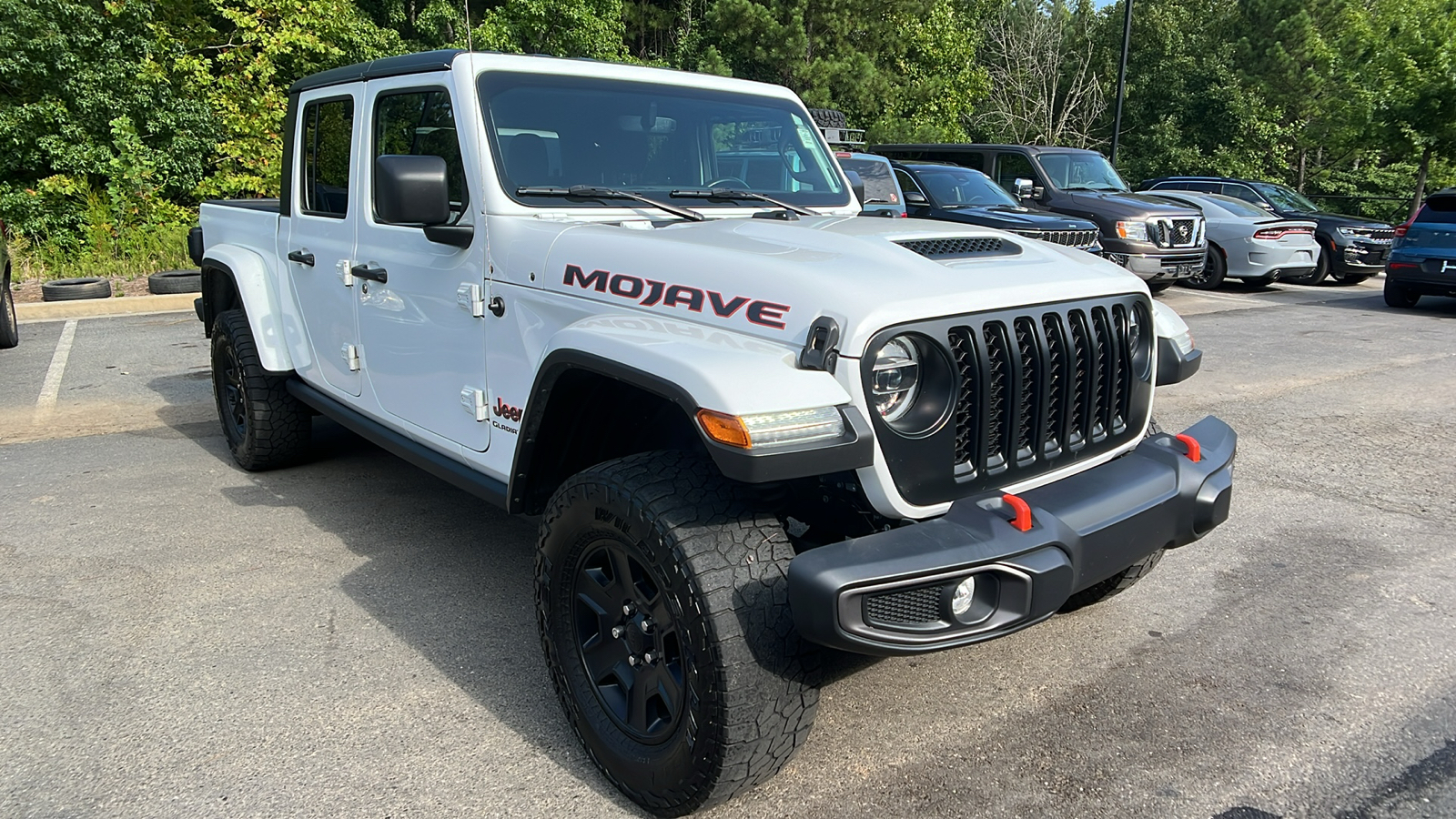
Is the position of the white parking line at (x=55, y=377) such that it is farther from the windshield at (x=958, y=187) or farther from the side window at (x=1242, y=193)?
the side window at (x=1242, y=193)

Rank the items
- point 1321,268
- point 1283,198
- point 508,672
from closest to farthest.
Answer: point 508,672
point 1321,268
point 1283,198

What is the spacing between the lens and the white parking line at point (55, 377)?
22.1ft

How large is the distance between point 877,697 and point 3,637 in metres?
3.02

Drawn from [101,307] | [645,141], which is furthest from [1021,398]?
[101,307]

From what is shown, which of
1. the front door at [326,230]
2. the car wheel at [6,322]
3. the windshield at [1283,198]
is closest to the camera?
the front door at [326,230]

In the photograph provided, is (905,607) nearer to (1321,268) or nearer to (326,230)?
(326,230)

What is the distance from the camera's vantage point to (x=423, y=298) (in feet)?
11.6

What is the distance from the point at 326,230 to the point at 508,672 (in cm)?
222

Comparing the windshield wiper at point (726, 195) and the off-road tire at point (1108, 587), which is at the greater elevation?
the windshield wiper at point (726, 195)

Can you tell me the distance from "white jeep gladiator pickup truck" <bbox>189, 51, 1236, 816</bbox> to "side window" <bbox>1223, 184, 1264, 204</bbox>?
1532 cm

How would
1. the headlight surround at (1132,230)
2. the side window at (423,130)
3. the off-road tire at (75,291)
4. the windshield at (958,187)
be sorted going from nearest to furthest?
the side window at (423,130) → the off-road tire at (75,291) → the windshield at (958,187) → the headlight surround at (1132,230)

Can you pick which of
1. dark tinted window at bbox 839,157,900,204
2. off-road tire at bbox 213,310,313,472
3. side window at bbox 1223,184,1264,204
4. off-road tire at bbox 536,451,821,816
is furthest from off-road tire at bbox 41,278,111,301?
side window at bbox 1223,184,1264,204

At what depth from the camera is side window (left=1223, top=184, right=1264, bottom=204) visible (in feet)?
54.1

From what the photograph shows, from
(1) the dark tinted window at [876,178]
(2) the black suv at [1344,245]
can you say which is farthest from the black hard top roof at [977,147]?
(2) the black suv at [1344,245]
